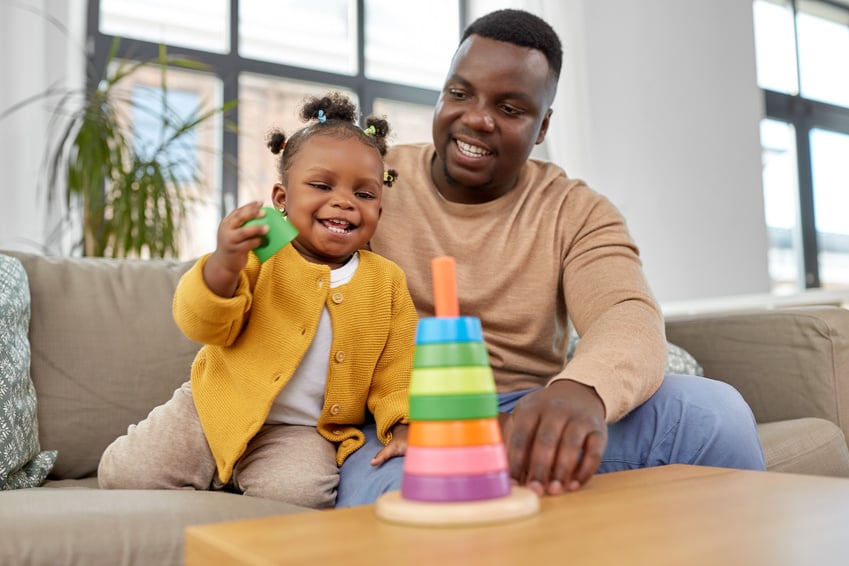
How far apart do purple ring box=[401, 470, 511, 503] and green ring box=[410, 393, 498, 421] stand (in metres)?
0.05

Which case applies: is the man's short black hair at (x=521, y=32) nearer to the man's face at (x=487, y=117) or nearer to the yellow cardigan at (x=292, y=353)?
the man's face at (x=487, y=117)

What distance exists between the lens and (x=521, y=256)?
5.06ft

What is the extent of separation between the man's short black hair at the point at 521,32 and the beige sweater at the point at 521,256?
0.24m

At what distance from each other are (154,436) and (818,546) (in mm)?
945

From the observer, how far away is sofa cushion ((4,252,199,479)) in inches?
61.8

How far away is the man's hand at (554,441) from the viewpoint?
835mm

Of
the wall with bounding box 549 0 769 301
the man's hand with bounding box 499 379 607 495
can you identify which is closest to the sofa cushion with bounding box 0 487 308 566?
the man's hand with bounding box 499 379 607 495

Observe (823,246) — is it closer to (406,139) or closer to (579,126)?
(579,126)

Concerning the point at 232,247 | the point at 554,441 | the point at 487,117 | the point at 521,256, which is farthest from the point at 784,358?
the point at 232,247

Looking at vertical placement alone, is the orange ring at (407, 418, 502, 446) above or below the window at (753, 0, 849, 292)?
below

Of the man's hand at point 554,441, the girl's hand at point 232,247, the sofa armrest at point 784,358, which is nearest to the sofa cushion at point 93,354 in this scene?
the girl's hand at point 232,247

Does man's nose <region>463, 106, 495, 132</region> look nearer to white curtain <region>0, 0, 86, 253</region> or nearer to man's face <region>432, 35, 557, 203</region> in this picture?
man's face <region>432, 35, 557, 203</region>

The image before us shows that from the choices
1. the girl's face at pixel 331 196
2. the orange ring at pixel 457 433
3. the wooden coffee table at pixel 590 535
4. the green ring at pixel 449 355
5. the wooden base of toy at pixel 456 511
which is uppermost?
the girl's face at pixel 331 196

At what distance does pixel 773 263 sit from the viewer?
5.82 m
